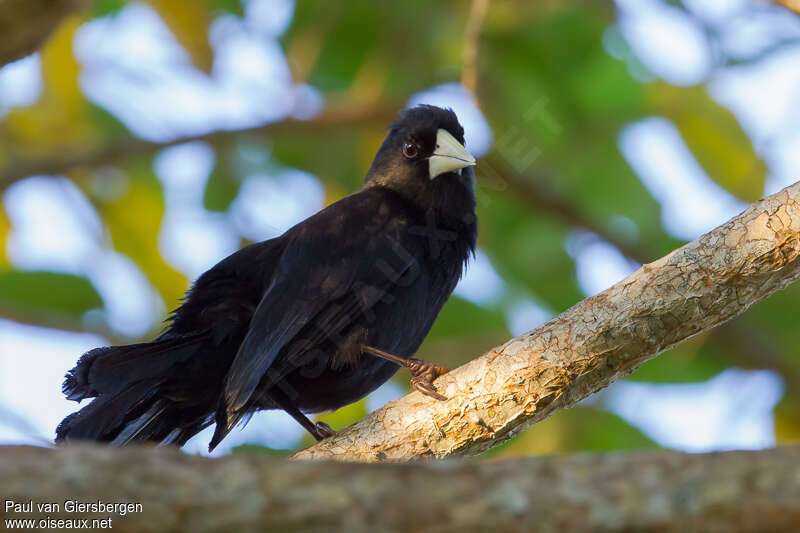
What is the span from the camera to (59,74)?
23.3 feet

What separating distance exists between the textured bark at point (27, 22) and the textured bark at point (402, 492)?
60.4 inches

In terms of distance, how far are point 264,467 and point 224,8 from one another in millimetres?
6023

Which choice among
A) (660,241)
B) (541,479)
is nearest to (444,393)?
(541,479)

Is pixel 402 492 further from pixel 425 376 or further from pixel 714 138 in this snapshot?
pixel 714 138

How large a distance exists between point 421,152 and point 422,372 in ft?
4.58

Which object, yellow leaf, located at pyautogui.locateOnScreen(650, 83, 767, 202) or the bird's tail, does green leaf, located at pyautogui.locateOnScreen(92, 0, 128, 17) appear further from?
the bird's tail

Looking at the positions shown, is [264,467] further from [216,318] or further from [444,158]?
[444,158]

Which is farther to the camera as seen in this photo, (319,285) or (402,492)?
(319,285)

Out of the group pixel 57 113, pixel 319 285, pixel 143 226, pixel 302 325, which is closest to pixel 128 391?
pixel 302 325

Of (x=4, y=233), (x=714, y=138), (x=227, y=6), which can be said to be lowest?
(x=714, y=138)

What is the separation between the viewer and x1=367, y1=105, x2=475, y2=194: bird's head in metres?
4.08

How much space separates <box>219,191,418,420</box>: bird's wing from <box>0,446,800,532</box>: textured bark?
1.64 meters

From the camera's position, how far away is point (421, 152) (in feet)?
13.9

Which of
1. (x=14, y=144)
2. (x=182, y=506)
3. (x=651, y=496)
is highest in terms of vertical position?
(x=14, y=144)
